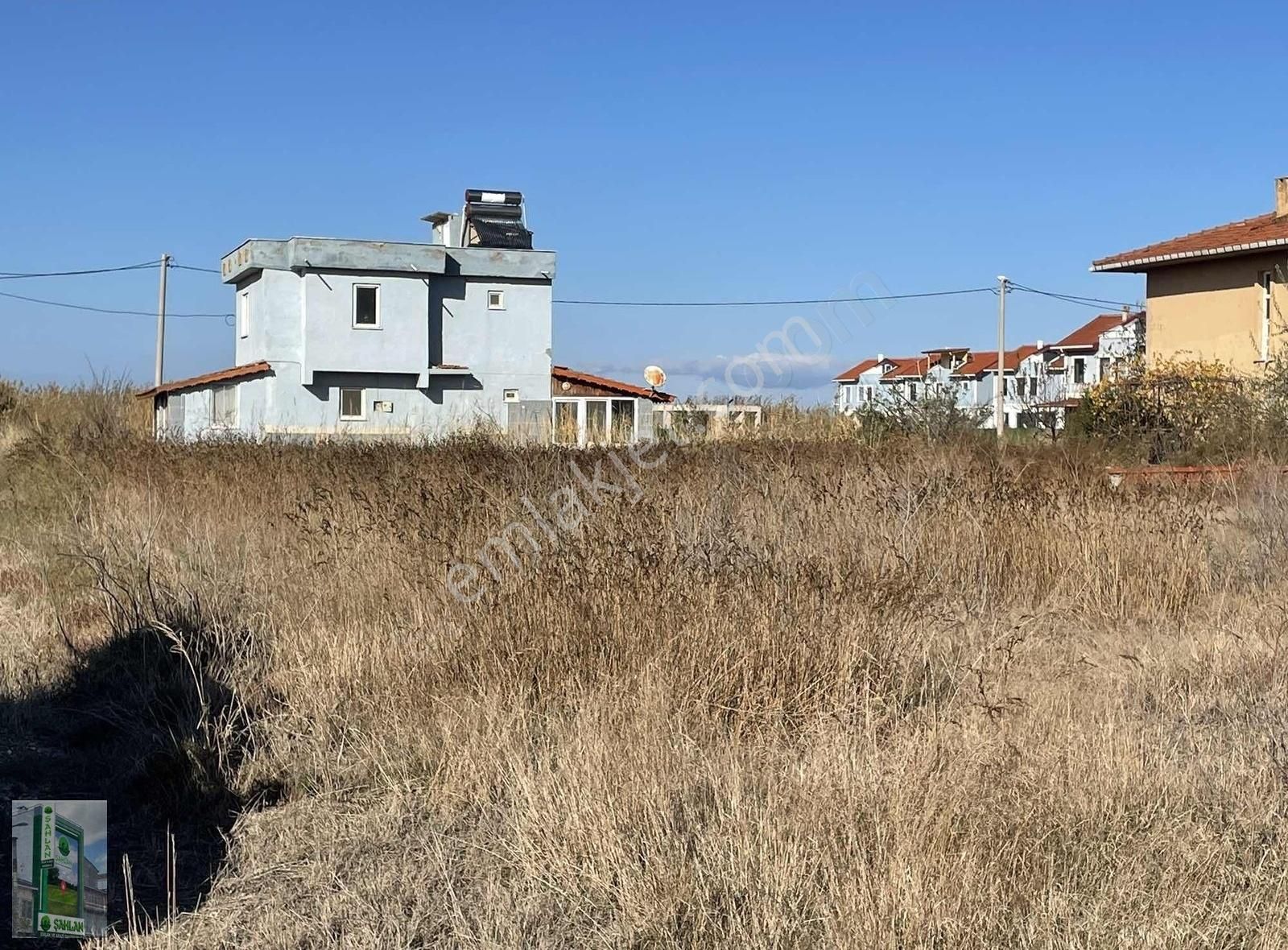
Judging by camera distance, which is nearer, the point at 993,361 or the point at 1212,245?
the point at 1212,245

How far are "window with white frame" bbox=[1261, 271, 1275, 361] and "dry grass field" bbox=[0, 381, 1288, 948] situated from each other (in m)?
16.5

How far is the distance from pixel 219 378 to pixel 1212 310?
2792cm

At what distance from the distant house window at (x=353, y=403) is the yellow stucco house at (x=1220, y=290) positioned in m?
22.8

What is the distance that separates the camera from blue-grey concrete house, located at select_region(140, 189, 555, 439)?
39156mm

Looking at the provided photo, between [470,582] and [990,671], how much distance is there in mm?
2538

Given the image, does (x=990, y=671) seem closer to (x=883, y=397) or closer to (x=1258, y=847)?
(x=1258, y=847)

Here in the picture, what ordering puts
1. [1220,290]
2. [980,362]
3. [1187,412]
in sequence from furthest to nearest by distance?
[980,362] → [1220,290] → [1187,412]

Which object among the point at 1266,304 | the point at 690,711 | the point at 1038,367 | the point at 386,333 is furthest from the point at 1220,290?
the point at 1038,367

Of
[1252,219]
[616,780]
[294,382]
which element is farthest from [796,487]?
[294,382]

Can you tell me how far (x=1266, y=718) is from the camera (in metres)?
4.83

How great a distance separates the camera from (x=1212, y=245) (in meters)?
24.3

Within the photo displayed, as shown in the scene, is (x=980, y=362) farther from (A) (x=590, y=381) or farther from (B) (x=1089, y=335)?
(A) (x=590, y=381)

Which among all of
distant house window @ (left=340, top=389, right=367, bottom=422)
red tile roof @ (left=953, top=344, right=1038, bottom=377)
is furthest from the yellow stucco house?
red tile roof @ (left=953, top=344, right=1038, bottom=377)

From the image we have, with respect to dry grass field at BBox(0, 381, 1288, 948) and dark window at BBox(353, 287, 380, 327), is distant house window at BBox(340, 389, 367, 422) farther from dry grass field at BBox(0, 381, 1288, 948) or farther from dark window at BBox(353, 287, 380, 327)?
dry grass field at BBox(0, 381, 1288, 948)
